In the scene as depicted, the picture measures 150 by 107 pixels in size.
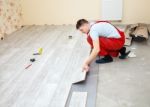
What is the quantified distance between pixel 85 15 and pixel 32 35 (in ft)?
4.22

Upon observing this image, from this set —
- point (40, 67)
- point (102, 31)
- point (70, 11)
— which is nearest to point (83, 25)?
point (102, 31)

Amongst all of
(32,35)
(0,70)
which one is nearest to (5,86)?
(0,70)

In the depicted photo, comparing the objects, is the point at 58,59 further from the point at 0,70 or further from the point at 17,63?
the point at 0,70

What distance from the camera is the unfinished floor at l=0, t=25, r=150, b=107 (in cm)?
245

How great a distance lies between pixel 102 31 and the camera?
128 inches

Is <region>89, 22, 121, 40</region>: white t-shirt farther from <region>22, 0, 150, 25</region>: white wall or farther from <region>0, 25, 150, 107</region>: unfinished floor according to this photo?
<region>22, 0, 150, 25</region>: white wall

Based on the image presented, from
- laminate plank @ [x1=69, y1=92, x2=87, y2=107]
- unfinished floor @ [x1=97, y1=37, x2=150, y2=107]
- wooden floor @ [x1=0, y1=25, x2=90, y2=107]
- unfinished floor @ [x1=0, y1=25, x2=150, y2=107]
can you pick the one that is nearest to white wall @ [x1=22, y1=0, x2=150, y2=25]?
wooden floor @ [x1=0, y1=25, x2=90, y2=107]

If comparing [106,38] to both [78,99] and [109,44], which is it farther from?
[78,99]

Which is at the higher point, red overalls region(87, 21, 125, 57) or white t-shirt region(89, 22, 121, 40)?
white t-shirt region(89, 22, 121, 40)

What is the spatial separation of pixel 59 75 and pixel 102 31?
0.81 meters

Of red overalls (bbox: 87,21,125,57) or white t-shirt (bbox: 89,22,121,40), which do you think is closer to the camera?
white t-shirt (bbox: 89,22,121,40)

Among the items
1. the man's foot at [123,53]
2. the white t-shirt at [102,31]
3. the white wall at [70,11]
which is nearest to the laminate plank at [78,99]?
the white t-shirt at [102,31]

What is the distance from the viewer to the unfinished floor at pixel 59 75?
245cm

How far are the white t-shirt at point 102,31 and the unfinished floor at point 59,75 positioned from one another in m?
0.37
